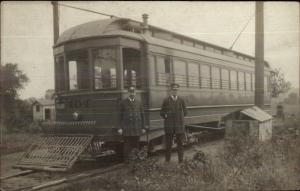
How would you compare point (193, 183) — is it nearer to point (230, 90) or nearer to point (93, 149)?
point (93, 149)

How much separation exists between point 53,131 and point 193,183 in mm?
4450

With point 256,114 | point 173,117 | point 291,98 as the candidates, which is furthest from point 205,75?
point 291,98

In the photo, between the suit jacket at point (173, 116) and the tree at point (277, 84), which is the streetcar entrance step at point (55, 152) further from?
the tree at point (277, 84)

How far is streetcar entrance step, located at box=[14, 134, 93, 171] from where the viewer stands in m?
8.48

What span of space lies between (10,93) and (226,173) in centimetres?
2020

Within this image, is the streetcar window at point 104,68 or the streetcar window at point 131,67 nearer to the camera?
the streetcar window at point 104,68

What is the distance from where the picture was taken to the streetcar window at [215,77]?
13891 mm

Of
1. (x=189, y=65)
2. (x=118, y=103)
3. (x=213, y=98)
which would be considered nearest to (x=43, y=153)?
(x=118, y=103)

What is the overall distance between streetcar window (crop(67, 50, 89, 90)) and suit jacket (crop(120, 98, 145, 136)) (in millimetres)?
1149

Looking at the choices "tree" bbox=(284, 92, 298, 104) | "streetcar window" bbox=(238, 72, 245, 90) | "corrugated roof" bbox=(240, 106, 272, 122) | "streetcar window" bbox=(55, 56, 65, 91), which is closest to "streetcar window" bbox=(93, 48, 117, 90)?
"streetcar window" bbox=(55, 56, 65, 91)

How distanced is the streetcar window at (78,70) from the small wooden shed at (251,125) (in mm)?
3649

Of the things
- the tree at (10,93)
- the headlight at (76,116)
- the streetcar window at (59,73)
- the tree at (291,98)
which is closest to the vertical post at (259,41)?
the streetcar window at (59,73)

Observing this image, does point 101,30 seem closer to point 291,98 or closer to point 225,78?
point 225,78

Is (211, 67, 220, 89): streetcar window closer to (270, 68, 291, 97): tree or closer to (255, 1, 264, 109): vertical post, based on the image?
(255, 1, 264, 109): vertical post
